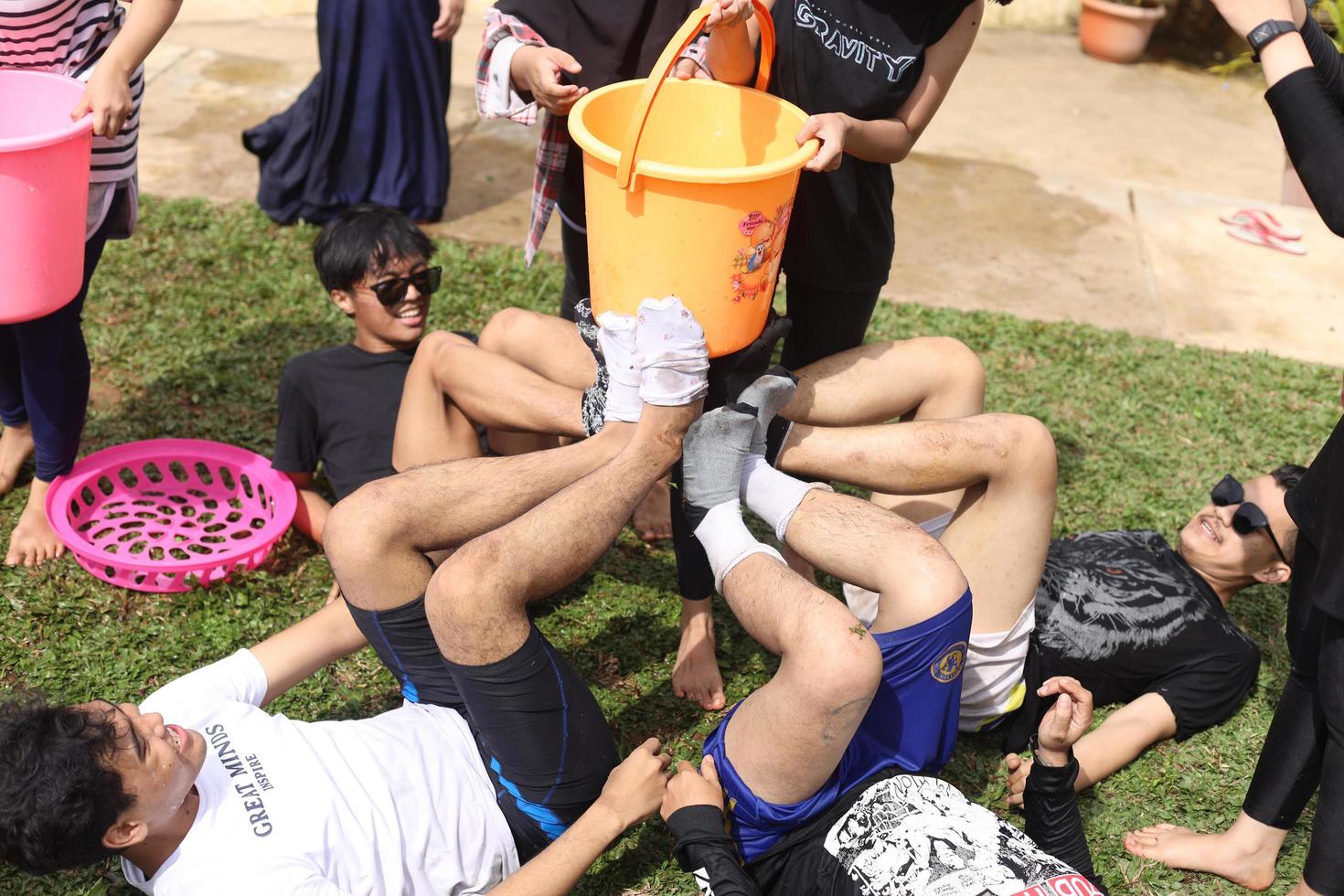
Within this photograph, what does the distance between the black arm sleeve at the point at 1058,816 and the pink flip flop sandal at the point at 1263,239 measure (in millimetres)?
4219

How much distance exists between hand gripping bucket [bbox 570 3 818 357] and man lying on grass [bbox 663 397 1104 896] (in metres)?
0.30

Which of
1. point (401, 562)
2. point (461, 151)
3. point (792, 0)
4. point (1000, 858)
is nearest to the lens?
point (1000, 858)

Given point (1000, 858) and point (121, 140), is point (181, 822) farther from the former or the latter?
point (121, 140)

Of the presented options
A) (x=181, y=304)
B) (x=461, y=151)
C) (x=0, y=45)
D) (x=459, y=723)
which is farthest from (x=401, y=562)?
(x=461, y=151)

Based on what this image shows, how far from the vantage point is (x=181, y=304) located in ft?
15.7

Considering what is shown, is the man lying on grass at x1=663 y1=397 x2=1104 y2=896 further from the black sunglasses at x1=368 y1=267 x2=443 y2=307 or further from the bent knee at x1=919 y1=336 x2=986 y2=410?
the black sunglasses at x1=368 y1=267 x2=443 y2=307

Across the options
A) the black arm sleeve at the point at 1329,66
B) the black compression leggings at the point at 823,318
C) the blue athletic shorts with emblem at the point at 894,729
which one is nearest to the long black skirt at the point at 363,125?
the black compression leggings at the point at 823,318

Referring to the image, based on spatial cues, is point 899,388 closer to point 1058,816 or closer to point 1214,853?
point 1058,816

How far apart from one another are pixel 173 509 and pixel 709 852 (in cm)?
236

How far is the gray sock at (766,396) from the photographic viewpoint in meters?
2.75

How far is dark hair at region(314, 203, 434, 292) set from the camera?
3502 mm

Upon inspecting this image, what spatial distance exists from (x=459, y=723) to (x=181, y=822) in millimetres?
634

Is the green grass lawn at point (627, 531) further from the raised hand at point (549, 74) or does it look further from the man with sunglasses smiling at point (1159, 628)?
the raised hand at point (549, 74)

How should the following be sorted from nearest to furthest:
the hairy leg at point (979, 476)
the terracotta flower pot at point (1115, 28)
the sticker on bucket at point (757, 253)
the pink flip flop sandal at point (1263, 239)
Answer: the sticker on bucket at point (757, 253)
the hairy leg at point (979, 476)
the pink flip flop sandal at point (1263, 239)
the terracotta flower pot at point (1115, 28)
